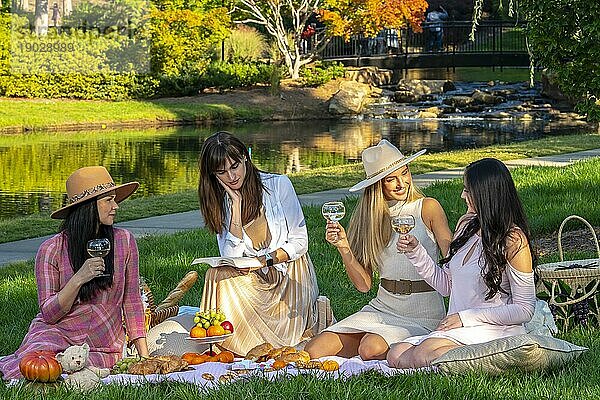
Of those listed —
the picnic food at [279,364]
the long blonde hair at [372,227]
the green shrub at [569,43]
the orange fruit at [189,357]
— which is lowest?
the orange fruit at [189,357]

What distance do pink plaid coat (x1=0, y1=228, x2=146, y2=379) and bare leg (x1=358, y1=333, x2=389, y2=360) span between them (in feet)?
4.11

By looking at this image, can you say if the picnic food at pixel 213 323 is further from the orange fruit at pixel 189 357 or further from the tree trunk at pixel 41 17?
the tree trunk at pixel 41 17

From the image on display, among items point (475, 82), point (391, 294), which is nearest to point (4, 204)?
point (391, 294)

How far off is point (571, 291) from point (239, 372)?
2244 mm

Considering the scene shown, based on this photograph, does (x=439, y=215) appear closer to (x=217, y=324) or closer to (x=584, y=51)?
(x=217, y=324)

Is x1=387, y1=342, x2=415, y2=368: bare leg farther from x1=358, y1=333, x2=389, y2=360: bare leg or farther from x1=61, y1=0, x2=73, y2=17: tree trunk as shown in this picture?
x1=61, y1=0, x2=73, y2=17: tree trunk

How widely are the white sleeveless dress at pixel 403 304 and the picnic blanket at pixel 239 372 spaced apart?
221 millimetres

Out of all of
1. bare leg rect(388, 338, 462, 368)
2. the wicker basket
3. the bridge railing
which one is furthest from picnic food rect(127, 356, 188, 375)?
the bridge railing

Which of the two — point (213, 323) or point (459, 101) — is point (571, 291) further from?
point (459, 101)

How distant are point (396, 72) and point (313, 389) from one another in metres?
38.2

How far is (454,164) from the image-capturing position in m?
18.0

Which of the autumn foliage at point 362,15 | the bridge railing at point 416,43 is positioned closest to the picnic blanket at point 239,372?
the autumn foliage at point 362,15

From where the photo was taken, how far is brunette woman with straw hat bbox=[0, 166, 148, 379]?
5754mm

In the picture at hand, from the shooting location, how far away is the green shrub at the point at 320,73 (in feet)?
123
